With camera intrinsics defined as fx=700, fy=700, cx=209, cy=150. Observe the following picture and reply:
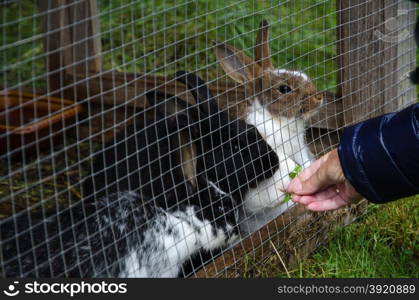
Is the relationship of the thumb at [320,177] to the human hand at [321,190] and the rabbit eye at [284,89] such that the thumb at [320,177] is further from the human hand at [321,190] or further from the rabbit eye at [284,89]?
the rabbit eye at [284,89]

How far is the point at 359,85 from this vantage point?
9.70 feet

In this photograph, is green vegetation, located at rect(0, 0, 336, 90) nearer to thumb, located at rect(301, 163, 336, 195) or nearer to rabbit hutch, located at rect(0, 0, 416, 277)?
rabbit hutch, located at rect(0, 0, 416, 277)

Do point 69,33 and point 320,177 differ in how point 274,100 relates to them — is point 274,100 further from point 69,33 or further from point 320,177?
point 69,33

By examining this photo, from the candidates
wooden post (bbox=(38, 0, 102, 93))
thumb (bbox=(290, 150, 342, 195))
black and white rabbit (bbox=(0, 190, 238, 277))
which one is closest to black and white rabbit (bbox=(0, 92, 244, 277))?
black and white rabbit (bbox=(0, 190, 238, 277))

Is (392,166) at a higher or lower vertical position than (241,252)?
higher

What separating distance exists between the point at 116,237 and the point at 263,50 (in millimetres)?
1254

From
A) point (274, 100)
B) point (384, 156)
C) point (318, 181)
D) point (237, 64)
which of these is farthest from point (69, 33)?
point (384, 156)

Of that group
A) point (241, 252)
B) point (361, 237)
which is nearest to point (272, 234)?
point (241, 252)

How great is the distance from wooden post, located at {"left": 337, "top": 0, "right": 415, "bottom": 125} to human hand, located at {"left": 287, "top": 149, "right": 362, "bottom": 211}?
2.94ft

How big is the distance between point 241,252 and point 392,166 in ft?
2.85

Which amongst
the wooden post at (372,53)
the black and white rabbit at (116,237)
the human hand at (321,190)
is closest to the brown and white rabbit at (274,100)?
the wooden post at (372,53)

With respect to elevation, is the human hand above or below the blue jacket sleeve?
below

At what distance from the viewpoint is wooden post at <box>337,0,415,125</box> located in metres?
2.84

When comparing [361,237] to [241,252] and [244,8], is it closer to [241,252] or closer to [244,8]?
[241,252]
